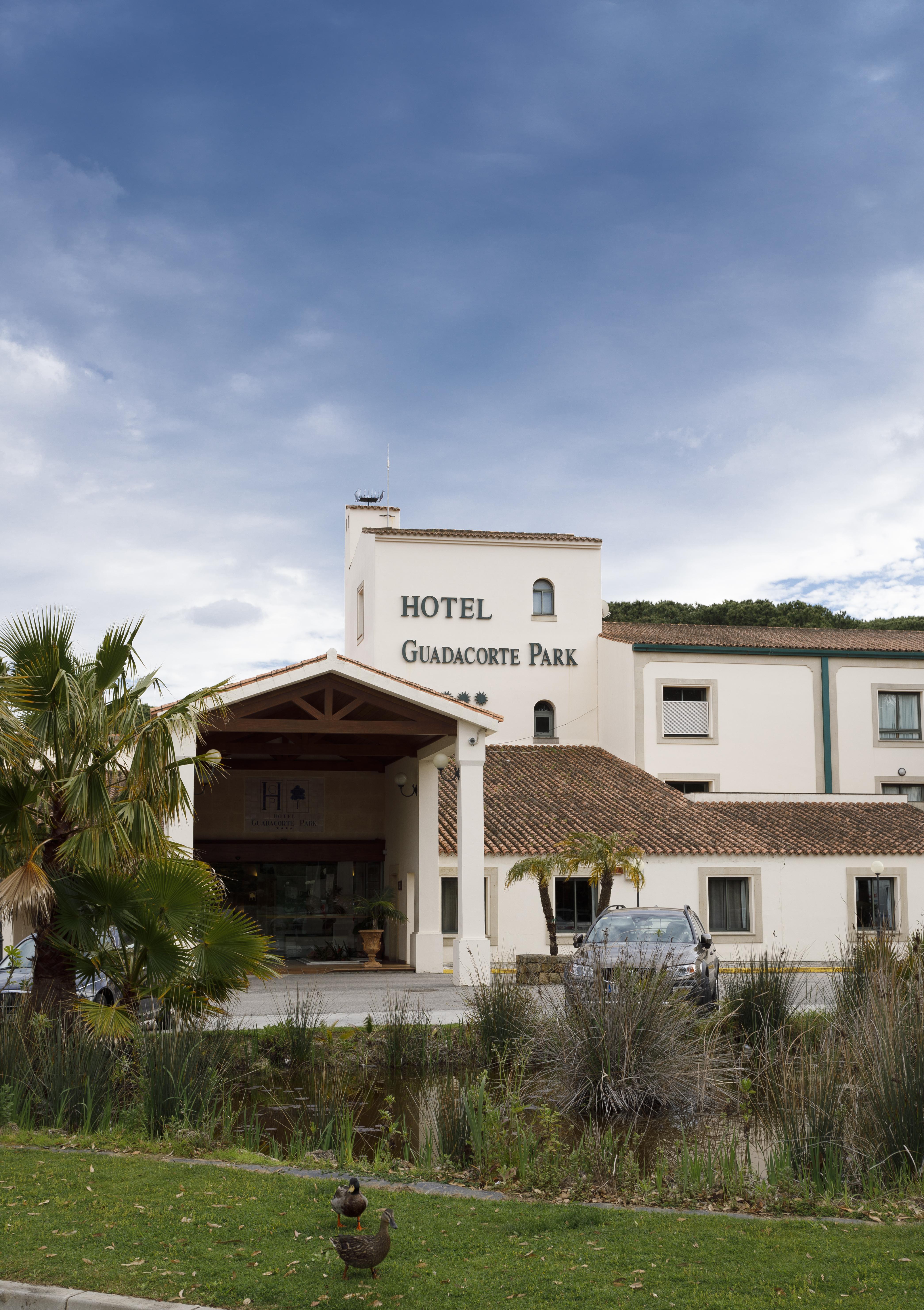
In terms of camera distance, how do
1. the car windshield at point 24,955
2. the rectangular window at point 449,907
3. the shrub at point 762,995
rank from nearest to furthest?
the shrub at point 762,995 → the car windshield at point 24,955 → the rectangular window at point 449,907

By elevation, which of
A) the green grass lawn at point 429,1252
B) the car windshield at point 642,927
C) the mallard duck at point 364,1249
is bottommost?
the green grass lawn at point 429,1252

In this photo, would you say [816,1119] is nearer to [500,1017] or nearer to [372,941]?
[500,1017]

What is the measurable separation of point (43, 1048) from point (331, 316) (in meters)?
12.9

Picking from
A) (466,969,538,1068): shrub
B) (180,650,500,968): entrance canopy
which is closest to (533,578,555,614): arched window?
(180,650,500,968): entrance canopy

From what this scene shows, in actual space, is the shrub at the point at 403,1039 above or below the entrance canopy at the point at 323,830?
below

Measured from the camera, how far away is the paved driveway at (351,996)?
15.6 m

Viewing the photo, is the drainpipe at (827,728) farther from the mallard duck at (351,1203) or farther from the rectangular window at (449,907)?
the mallard duck at (351,1203)

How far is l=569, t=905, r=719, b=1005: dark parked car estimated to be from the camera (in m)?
10.4

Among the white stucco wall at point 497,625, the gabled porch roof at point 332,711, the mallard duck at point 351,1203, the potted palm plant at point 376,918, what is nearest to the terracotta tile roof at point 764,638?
the white stucco wall at point 497,625

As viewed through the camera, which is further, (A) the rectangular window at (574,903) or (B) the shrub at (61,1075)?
(A) the rectangular window at (574,903)

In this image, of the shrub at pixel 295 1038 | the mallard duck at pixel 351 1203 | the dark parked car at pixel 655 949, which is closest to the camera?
the mallard duck at pixel 351 1203

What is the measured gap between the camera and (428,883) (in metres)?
24.4

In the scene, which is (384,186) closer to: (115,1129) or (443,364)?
(443,364)

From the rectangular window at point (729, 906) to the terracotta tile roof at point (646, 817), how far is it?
84 cm
